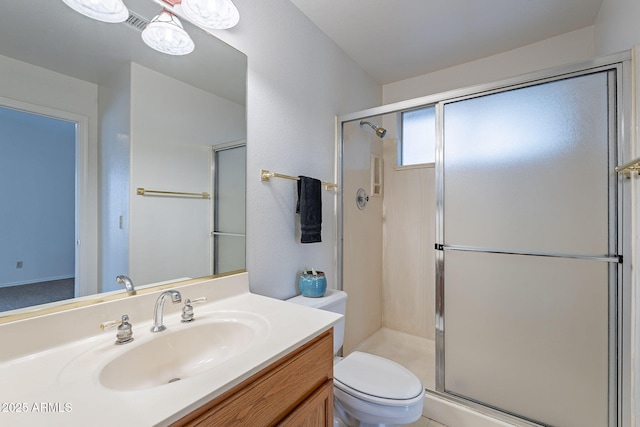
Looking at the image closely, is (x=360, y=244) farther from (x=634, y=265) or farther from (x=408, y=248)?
(x=634, y=265)

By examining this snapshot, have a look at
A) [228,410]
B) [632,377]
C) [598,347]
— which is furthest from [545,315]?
[228,410]

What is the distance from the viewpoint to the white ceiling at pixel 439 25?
162 centimetres

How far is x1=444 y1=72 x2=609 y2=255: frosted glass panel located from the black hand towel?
2.48 ft

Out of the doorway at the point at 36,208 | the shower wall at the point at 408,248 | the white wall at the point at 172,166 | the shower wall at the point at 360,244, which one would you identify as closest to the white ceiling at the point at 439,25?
the shower wall at the point at 360,244

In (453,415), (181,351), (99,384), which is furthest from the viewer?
(453,415)

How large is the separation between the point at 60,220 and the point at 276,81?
3.70 feet

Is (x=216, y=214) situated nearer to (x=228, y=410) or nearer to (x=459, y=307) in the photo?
(x=228, y=410)

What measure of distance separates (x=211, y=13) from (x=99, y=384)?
1299 millimetres

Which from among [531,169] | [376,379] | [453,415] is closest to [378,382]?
[376,379]

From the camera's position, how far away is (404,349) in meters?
2.41

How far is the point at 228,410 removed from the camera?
62cm

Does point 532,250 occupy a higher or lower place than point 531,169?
lower

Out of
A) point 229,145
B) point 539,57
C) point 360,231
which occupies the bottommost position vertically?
point 360,231

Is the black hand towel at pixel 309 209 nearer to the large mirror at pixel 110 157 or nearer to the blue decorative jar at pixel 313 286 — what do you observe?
the blue decorative jar at pixel 313 286
